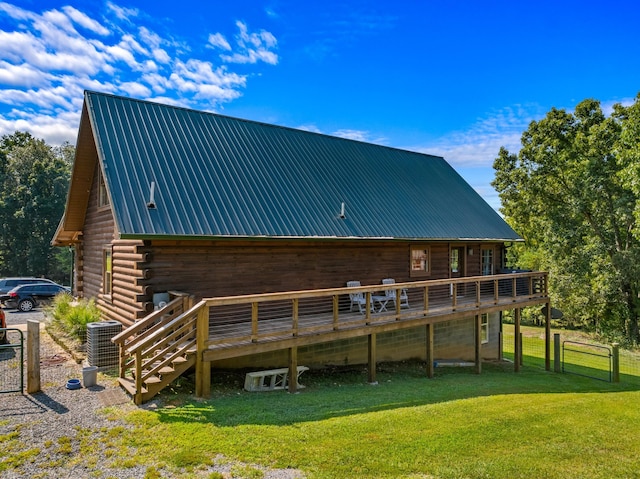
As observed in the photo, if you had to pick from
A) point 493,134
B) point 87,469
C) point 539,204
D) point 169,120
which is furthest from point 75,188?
point 493,134

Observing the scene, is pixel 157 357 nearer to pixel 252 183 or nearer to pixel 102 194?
pixel 252 183

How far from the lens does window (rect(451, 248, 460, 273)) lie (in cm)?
1639

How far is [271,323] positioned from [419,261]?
6.80 metres

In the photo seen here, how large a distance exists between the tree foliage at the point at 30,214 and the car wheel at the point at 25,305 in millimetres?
15588

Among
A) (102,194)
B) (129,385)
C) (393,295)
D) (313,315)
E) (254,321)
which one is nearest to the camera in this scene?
(129,385)

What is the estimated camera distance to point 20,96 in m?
30.0

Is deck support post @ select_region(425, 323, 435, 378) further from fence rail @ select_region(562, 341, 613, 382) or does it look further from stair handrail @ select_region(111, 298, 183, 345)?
stair handrail @ select_region(111, 298, 183, 345)

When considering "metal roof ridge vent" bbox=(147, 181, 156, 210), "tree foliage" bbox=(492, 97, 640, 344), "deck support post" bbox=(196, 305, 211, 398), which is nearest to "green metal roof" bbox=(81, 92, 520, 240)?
"metal roof ridge vent" bbox=(147, 181, 156, 210)

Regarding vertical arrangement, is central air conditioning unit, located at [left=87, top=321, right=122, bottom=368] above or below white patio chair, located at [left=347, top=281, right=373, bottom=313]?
below

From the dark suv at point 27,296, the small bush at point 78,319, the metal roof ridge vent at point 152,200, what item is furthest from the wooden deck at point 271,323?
the dark suv at point 27,296

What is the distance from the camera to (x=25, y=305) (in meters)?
20.5

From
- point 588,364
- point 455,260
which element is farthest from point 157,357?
point 588,364

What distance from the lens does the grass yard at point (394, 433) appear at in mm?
5375

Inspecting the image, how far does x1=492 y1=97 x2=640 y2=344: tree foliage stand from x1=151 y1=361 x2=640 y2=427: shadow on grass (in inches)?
548
